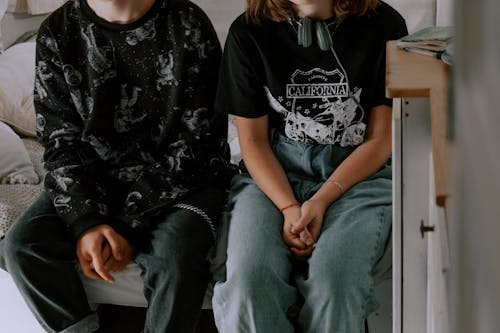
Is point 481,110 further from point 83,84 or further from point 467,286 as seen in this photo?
point 83,84

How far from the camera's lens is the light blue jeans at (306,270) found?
117 cm

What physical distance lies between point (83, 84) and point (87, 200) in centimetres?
23

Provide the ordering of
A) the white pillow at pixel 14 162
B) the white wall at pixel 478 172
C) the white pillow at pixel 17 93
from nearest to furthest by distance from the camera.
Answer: the white wall at pixel 478 172 < the white pillow at pixel 14 162 < the white pillow at pixel 17 93

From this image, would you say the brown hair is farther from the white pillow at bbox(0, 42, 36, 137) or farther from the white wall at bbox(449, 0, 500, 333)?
the white wall at bbox(449, 0, 500, 333)

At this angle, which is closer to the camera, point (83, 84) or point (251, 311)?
point (251, 311)

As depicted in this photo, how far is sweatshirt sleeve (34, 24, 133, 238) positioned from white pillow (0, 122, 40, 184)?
0.73ft

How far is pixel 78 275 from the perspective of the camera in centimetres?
136

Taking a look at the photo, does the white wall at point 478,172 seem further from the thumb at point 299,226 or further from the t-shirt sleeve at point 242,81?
the t-shirt sleeve at point 242,81

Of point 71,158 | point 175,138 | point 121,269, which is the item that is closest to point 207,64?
point 175,138

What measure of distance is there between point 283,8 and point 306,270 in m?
0.49

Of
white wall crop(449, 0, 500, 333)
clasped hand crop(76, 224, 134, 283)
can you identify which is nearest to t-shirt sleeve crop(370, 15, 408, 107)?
clasped hand crop(76, 224, 134, 283)

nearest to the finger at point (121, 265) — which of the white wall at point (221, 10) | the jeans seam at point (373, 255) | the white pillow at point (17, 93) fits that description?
the jeans seam at point (373, 255)

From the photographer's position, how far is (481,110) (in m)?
0.12

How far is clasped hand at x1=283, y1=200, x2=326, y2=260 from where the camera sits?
1.27 metres
